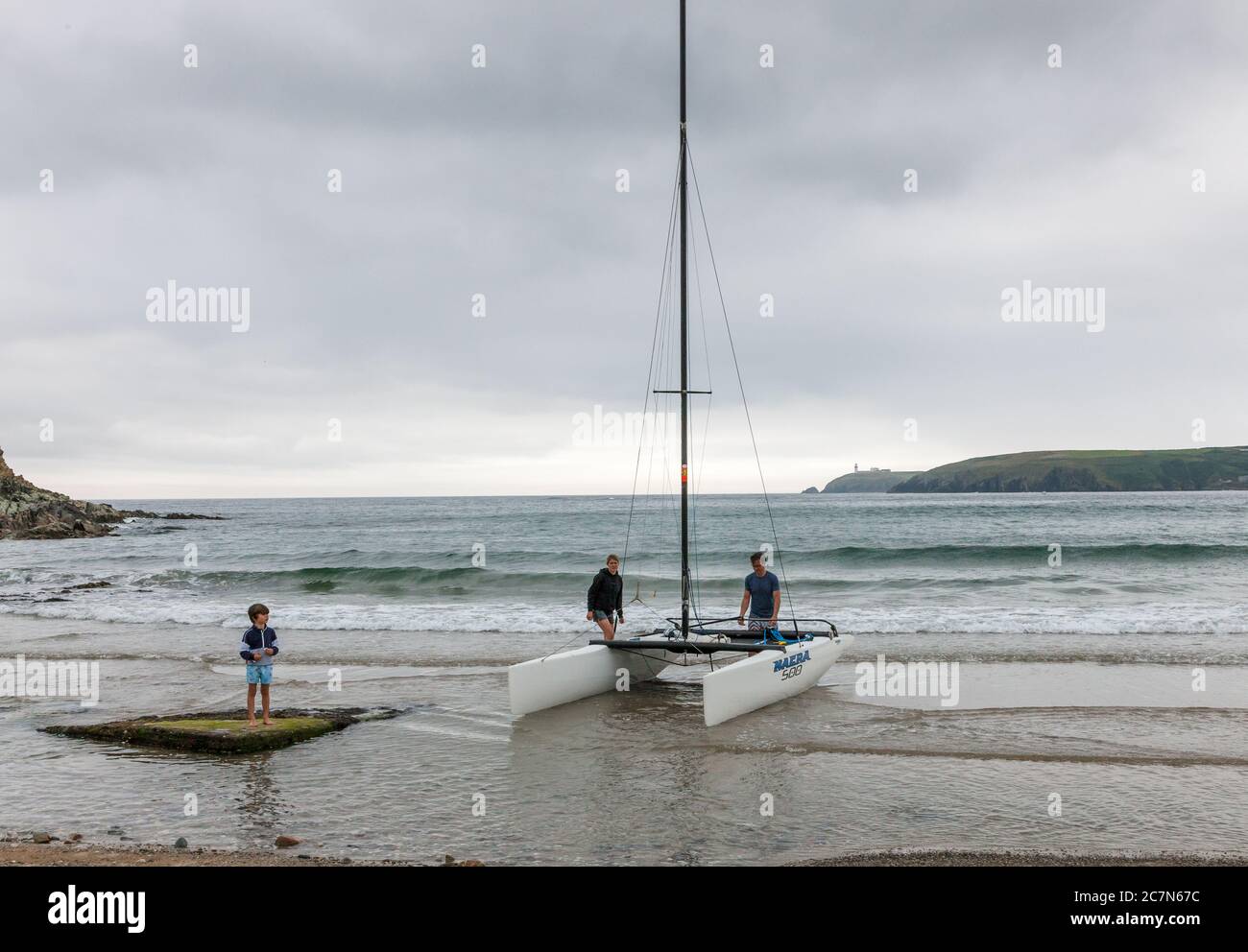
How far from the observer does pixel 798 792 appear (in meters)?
7.66

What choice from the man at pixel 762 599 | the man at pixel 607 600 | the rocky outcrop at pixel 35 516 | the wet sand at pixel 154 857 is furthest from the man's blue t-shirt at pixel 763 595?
the rocky outcrop at pixel 35 516

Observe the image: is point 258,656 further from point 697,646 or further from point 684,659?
point 684,659

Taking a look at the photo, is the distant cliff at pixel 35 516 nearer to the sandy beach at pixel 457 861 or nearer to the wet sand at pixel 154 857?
the wet sand at pixel 154 857

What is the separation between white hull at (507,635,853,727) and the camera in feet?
34.4

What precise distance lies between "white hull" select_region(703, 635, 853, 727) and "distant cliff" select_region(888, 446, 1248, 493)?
117 meters

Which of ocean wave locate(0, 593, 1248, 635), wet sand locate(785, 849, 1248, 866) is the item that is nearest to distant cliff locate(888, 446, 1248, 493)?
ocean wave locate(0, 593, 1248, 635)

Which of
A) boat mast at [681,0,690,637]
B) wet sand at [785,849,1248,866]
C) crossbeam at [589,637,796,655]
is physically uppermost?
boat mast at [681,0,690,637]

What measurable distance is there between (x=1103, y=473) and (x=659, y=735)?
131080 millimetres

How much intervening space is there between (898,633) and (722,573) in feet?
49.4

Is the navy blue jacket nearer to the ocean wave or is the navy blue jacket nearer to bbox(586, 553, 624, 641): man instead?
bbox(586, 553, 624, 641): man

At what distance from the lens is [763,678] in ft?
36.5

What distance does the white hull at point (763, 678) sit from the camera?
10.2 m

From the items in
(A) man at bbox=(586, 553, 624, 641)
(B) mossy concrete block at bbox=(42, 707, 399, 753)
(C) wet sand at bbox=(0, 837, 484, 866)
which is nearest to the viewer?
(C) wet sand at bbox=(0, 837, 484, 866)
